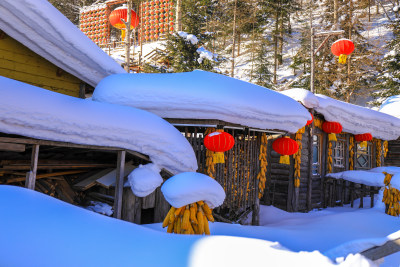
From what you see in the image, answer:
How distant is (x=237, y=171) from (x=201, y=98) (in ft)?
7.67

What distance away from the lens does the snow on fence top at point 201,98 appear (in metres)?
6.90

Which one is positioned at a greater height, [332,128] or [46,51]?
[46,51]

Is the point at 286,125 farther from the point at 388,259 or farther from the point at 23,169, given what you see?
A: the point at 23,169

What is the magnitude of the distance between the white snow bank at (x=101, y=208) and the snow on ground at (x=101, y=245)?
3094 mm

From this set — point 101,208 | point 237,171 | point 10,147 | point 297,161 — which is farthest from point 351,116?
point 10,147

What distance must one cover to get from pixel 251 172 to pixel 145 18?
23.8 meters

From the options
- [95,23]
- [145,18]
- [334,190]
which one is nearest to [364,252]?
[334,190]

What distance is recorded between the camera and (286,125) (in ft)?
25.9

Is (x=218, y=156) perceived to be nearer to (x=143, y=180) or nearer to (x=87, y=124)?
(x=143, y=180)

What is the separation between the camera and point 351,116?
39.4 feet

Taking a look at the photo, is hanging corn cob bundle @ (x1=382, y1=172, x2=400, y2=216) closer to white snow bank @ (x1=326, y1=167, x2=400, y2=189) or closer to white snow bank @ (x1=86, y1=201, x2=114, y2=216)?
white snow bank @ (x1=326, y1=167, x2=400, y2=189)

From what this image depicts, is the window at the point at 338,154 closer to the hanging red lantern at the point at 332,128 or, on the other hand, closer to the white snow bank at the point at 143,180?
the hanging red lantern at the point at 332,128

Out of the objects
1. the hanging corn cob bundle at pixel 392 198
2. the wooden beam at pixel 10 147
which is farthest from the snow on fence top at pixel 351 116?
the wooden beam at pixel 10 147

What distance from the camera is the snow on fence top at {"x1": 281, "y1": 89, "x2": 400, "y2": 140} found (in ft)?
34.2
